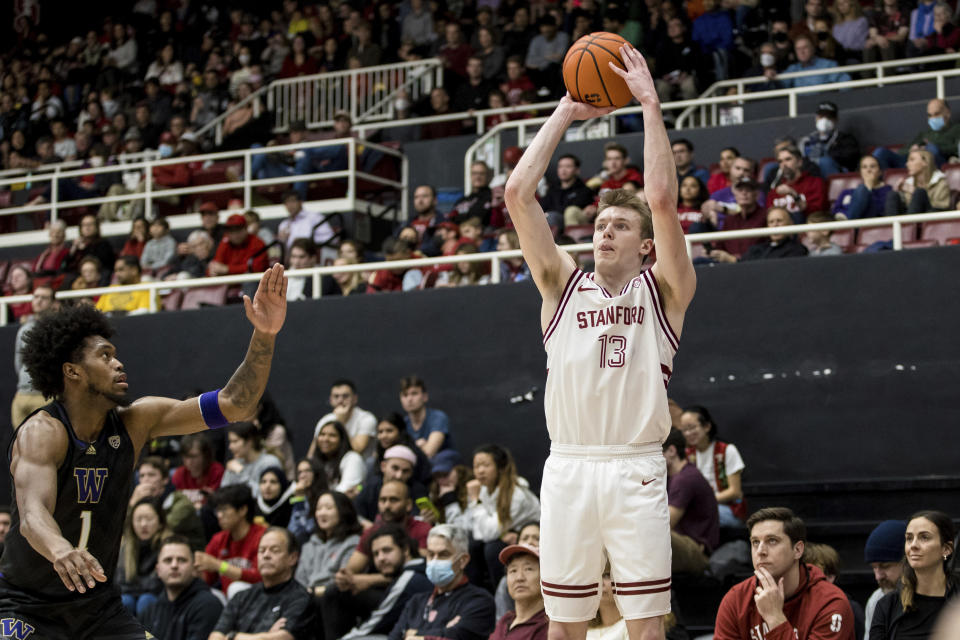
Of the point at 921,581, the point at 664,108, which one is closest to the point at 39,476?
the point at 921,581

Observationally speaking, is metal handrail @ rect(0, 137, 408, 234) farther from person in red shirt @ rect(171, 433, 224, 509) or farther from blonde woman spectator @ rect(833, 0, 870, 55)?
blonde woman spectator @ rect(833, 0, 870, 55)

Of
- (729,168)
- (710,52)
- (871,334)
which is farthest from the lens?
(710,52)

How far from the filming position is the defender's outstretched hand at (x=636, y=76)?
554 centimetres

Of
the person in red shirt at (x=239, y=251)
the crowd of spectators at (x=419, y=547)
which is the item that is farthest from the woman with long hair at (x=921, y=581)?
the person in red shirt at (x=239, y=251)

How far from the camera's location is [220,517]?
10422 millimetres

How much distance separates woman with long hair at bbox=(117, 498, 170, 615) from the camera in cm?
1033

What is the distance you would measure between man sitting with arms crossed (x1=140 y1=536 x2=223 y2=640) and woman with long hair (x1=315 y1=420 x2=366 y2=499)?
5.79 ft

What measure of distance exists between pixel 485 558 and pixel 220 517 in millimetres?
2187

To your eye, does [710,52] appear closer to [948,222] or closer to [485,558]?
[948,222]

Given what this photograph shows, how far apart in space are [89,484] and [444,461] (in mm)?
5741

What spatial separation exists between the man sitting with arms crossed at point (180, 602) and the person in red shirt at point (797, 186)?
6.24 m

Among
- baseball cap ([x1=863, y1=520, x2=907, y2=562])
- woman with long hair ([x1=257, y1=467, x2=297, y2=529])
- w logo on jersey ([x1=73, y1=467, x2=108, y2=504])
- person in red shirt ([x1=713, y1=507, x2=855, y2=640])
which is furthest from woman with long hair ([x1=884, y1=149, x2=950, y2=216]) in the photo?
w logo on jersey ([x1=73, y1=467, x2=108, y2=504])

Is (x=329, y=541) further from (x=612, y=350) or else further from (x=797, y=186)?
(x=797, y=186)

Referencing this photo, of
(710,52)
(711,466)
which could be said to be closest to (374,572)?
(711,466)
